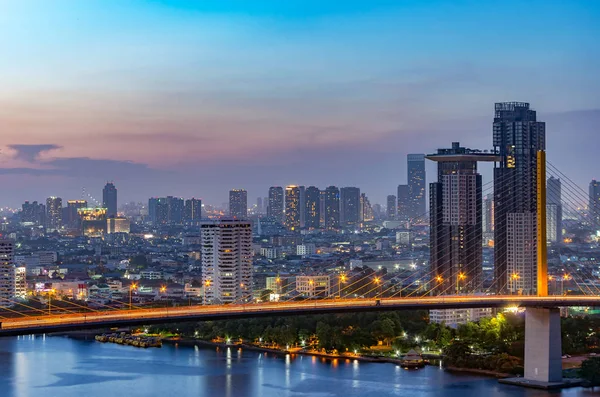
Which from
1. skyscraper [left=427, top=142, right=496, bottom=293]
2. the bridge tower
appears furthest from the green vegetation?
skyscraper [left=427, top=142, right=496, bottom=293]

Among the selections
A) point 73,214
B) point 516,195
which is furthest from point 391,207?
point 516,195

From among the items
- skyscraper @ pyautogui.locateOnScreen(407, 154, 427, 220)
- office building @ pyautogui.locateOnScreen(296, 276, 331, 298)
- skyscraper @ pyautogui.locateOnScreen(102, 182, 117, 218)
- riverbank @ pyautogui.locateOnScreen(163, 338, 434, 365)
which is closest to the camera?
riverbank @ pyautogui.locateOnScreen(163, 338, 434, 365)

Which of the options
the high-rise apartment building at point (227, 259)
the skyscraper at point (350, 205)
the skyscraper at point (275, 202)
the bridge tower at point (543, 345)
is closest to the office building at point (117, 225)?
the skyscraper at point (275, 202)

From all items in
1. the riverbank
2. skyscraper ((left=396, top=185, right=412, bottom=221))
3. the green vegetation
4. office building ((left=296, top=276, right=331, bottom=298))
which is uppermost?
skyscraper ((left=396, top=185, right=412, bottom=221))

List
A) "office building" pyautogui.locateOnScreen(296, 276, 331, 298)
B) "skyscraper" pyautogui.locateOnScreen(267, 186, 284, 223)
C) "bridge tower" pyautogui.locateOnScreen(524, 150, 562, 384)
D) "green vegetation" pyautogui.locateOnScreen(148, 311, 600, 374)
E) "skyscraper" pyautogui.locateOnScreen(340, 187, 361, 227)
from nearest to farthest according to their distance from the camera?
"bridge tower" pyautogui.locateOnScreen(524, 150, 562, 384) → "green vegetation" pyautogui.locateOnScreen(148, 311, 600, 374) → "office building" pyautogui.locateOnScreen(296, 276, 331, 298) → "skyscraper" pyautogui.locateOnScreen(340, 187, 361, 227) → "skyscraper" pyautogui.locateOnScreen(267, 186, 284, 223)

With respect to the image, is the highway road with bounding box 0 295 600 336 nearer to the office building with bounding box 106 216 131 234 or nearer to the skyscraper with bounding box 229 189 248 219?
the skyscraper with bounding box 229 189 248 219

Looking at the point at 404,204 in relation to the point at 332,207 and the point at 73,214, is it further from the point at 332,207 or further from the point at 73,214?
the point at 73,214

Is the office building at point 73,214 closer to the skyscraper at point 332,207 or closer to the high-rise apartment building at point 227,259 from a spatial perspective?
the skyscraper at point 332,207
